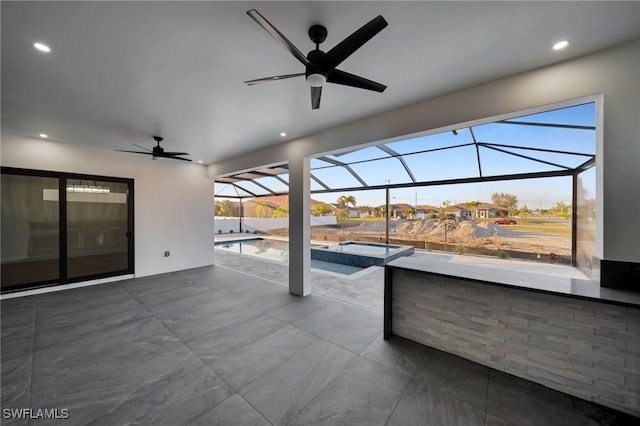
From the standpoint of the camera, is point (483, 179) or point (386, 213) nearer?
point (483, 179)

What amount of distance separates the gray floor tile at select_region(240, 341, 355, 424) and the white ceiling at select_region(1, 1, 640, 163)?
2.86 m

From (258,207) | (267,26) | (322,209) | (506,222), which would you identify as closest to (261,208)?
(258,207)

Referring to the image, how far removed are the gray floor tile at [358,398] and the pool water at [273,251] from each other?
4202 mm

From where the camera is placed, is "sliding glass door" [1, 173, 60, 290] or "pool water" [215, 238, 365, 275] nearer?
"sliding glass door" [1, 173, 60, 290]

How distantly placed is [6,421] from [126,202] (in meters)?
4.56

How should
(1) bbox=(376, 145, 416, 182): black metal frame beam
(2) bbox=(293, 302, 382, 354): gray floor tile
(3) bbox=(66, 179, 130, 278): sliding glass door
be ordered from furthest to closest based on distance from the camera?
(1) bbox=(376, 145, 416, 182): black metal frame beam
(3) bbox=(66, 179, 130, 278): sliding glass door
(2) bbox=(293, 302, 382, 354): gray floor tile

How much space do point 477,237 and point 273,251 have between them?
7.06m

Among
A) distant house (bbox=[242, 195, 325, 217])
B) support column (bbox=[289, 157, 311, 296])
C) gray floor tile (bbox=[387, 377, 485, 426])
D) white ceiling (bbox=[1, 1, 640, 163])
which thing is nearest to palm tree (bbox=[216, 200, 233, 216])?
distant house (bbox=[242, 195, 325, 217])

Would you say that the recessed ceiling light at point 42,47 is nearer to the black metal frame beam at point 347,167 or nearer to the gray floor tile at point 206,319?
the gray floor tile at point 206,319

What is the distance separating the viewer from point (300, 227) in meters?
4.22

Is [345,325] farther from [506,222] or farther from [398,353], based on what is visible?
[506,222]

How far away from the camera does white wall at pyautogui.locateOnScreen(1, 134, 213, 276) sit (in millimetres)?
4363

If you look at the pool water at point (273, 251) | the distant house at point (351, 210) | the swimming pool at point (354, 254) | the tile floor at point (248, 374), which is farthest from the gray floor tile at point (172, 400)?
the distant house at point (351, 210)

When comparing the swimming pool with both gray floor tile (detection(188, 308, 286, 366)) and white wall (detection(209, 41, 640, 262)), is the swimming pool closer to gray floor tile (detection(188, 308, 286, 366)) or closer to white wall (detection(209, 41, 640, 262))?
gray floor tile (detection(188, 308, 286, 366))
